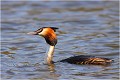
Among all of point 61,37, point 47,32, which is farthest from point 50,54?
point 61,37

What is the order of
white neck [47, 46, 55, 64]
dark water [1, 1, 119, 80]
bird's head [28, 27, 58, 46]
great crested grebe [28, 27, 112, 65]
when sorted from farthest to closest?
white neck [47, 46, 55, 64] < bird's head [28, 27, 58, 46] < great crested grebe [28, 27, 112, 65] < dark water [1, 1, 119, 80]

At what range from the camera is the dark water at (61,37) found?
38.2 ft

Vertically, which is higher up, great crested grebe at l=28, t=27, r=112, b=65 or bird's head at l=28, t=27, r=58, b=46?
bird's head at l=28, t=27, r=58, b=46

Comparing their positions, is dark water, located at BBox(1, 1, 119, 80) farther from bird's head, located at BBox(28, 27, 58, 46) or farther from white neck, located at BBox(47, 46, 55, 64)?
bird's head, located at BBox(28, 27, 58, 46)

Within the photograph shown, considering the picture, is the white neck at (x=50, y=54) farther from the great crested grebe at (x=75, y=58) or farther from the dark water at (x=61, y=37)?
the dark water at (x=61, y=37)

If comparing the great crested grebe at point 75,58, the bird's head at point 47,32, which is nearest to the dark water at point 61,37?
the great crested grebe at point 75,58

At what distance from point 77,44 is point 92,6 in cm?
638

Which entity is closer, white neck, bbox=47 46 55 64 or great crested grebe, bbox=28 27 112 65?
great crested grebe, bbox=28 27 112 65

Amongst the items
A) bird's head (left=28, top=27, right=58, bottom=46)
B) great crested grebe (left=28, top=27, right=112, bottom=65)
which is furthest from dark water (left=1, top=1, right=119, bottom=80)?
bird's head (left=28, top=27, right=58, bottom=46)

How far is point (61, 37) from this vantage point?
53.3 ft

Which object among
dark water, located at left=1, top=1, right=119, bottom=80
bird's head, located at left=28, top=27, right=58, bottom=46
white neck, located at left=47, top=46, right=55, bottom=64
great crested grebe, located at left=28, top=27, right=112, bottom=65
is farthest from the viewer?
white neck, located at left=47, top=46, right=55, bottom=64

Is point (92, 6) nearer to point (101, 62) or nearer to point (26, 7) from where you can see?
point (26, 7)

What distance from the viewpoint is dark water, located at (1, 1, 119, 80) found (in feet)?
38.2

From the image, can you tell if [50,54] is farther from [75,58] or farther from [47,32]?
[75,58]
